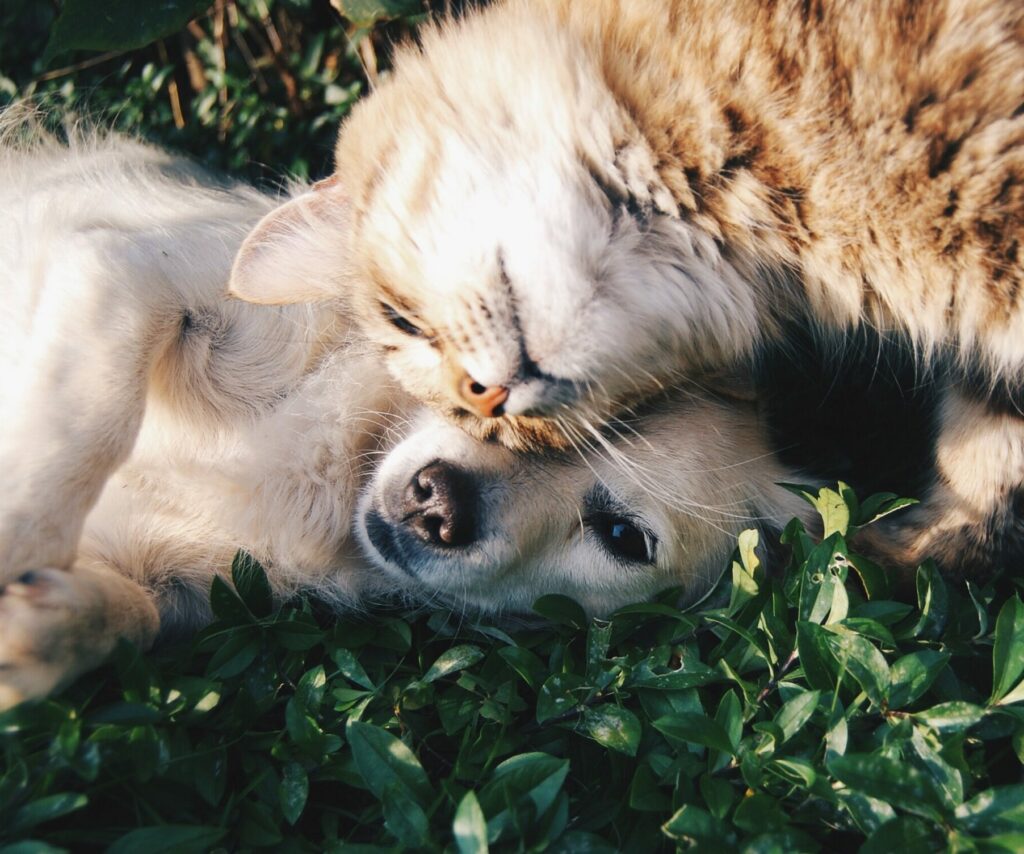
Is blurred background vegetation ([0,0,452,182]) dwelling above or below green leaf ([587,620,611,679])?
above

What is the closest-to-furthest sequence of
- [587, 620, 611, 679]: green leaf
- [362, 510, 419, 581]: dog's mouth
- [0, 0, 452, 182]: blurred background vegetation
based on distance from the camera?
1. [587, 620, 611, 679]: green leaf
2. [362, 510, 419, 581]: dog's mouth
3. [0, 0, 452, 182]: blurred background vegetation

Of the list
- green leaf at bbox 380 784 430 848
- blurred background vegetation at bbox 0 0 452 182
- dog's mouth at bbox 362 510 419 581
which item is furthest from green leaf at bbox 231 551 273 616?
blurred background vegetation at bbox 0 0 452 182

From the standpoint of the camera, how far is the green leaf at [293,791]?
186 cm

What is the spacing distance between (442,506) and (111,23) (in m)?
1.51

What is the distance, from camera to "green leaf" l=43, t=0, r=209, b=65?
2496mm

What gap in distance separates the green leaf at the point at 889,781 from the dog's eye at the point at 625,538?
934 mm

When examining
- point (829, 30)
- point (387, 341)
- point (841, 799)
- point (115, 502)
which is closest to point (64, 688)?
point (115, 502)

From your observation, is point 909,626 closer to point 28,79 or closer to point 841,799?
point 841,799

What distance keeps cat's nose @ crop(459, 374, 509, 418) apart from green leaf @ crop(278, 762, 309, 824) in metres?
0.80

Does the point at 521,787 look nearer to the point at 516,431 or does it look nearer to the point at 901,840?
the point at 901,840

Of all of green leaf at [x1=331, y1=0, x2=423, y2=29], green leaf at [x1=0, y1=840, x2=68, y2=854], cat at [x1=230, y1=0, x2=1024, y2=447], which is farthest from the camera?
green leaf at [x1=331, y1=0, x2=423, y2=29]

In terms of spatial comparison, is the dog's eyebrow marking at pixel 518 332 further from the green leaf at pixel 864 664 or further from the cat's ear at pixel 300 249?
the green leaf at pixel 864 664

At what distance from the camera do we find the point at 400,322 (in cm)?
221

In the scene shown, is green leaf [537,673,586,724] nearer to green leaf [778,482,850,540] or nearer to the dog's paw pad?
green leaf [778,482,850,540]
